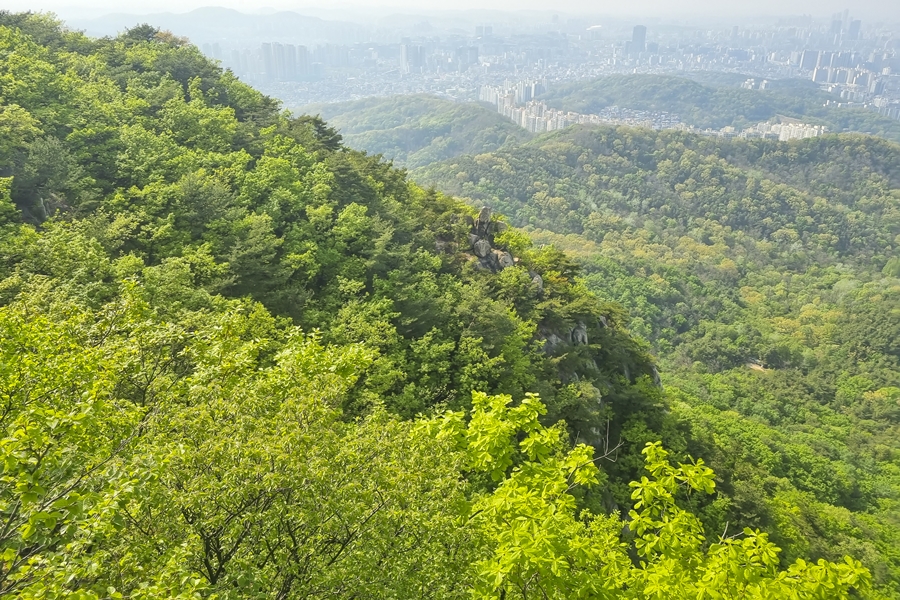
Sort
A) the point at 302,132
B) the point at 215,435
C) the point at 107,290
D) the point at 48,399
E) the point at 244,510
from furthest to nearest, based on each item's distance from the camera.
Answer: the point at 302,132 → the point at 107,290 → the point at 48,399 → the point at 215,435 → the point at 244,510

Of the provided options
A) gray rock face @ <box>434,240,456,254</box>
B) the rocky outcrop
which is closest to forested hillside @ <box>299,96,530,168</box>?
the rocky outcrop

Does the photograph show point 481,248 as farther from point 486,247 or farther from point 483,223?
point 483,223

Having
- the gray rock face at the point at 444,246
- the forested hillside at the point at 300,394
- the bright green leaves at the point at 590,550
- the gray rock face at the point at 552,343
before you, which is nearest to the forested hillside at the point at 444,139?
the forested hillside at the point at 300,394

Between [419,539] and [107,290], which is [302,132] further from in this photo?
[419,539]

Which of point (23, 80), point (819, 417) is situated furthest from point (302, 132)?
point (819, 417)

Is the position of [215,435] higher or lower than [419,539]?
higher

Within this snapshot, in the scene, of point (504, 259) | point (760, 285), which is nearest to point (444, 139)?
point (760, 285)

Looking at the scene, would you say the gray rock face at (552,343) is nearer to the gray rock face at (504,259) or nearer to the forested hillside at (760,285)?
the gray rock face at (504,259)
